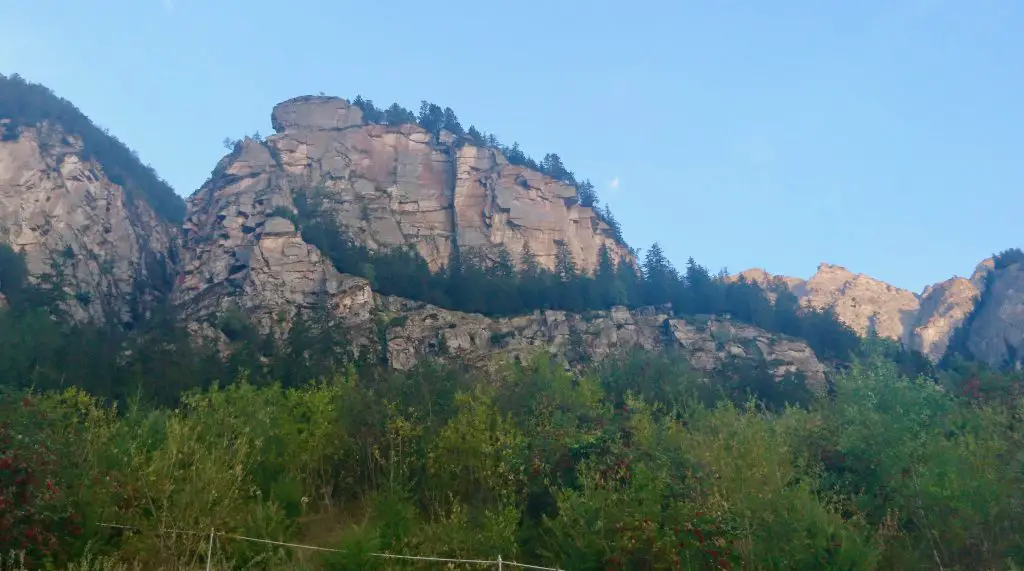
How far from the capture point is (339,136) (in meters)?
100

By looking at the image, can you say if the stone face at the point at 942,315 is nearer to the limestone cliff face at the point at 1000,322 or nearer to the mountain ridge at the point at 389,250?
the mountain ridge at the point at 389,250

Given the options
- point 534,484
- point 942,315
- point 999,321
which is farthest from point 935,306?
point 534,484

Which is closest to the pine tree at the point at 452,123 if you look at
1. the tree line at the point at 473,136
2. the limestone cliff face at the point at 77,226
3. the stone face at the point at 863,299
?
the tree line at the point at 473,136

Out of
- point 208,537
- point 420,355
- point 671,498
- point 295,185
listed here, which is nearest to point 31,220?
point 295,185

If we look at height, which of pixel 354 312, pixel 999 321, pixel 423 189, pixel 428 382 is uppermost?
pixel 423 189

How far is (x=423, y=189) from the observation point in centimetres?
9956

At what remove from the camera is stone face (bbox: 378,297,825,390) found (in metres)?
65.4

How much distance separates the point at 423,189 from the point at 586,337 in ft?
127

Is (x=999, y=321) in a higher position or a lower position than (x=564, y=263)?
lower

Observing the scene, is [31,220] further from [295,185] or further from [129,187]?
[295,185]

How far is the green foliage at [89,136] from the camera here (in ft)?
262

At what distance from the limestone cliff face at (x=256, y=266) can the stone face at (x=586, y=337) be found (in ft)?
17.6

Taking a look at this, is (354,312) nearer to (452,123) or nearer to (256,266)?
(256,266)

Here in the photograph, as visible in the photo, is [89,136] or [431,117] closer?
[89,136]
